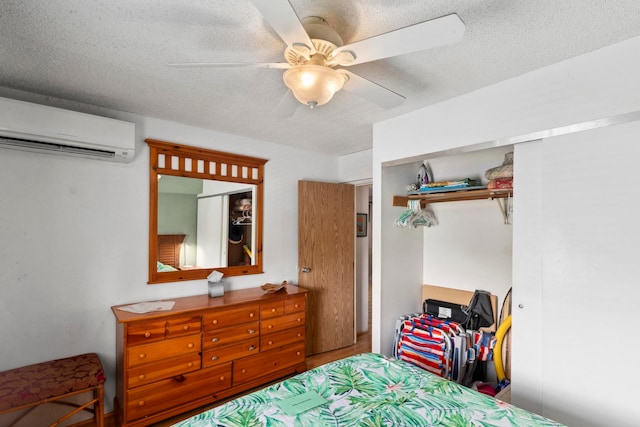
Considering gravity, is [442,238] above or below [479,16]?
below

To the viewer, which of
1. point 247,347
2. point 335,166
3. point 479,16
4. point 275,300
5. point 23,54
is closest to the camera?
A: point 479,16

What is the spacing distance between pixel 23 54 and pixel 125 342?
183 centimetres

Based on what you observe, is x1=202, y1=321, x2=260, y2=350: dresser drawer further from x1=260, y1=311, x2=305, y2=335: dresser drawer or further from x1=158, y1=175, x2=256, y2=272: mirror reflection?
x1=158, y1=175, x2=256, y2=272: mirror reflection

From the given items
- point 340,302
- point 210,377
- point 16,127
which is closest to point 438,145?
point 340,302

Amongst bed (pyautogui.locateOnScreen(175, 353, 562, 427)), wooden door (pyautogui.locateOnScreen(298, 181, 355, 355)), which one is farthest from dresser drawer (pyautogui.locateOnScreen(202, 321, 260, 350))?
bed (pyautogui.locateOnScreen(175, 353, 562, 427))

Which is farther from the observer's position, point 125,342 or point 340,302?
point 340,302

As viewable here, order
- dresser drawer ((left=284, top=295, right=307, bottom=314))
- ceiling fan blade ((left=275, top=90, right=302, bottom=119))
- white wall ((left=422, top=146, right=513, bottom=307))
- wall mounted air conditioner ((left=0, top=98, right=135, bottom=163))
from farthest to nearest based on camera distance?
1. dresser drawer ((left=284, top=295, right=307, bottom=314))
2. white wall ((left=422, top=146, right=513, bottom=307))
3. wall mounted air conditioner ((left=0, top=98, right=135, bottom=163))
4. ceiling fan blade ((left=275, top=90, right=302, bottom=119))

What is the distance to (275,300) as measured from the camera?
118 inches

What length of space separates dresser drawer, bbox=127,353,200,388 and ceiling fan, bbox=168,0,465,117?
2.06 meters

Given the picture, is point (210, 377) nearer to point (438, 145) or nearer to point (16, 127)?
point (16, 127)

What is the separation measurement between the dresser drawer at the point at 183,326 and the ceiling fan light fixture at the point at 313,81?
191 centimetres

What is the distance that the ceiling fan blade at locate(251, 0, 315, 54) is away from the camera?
3.43ft

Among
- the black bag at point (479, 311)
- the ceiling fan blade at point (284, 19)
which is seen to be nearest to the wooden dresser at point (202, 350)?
the black bag at point (479, 311)

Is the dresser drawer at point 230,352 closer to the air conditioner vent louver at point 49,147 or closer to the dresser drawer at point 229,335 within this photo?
A: the dresser drawer at point 229,335
